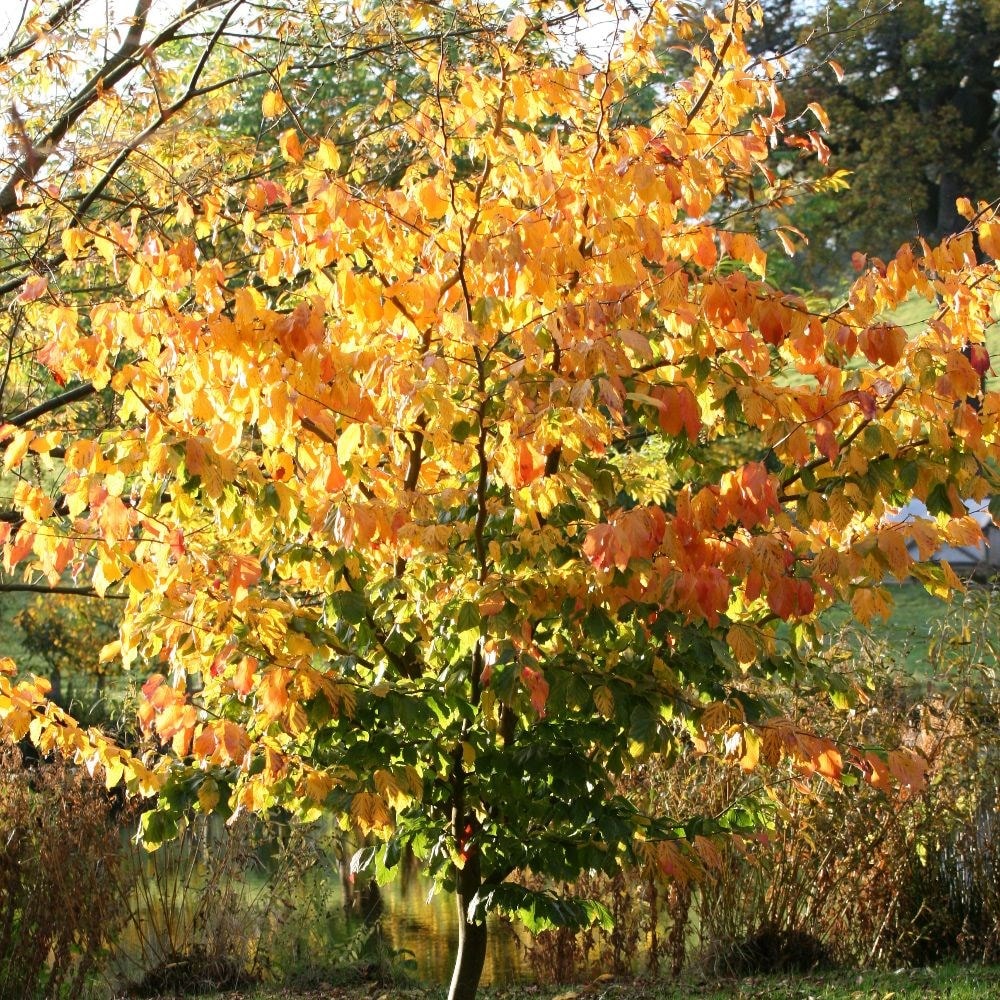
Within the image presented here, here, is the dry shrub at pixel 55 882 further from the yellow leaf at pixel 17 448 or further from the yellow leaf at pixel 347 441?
the yellow leaf at pixel 347 441

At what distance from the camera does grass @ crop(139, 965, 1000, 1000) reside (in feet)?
17.7

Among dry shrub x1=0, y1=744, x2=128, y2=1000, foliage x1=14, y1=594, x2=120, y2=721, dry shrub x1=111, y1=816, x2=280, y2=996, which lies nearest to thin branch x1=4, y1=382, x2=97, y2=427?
dry shrub x1=0, y1=744, x2=128, y2=1000

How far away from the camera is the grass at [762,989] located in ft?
17.7

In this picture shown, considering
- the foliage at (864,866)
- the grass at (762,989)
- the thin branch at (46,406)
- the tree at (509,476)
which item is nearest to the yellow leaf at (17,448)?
the tree at (509,476)

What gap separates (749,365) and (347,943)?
4.59 metres

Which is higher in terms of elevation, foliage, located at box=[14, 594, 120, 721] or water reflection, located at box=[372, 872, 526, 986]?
foliage, located at box=[14, 594, 120, 721]

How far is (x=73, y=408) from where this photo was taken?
724cm

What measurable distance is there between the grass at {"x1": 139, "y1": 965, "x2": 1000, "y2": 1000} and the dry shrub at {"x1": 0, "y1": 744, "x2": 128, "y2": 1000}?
745 millimetres

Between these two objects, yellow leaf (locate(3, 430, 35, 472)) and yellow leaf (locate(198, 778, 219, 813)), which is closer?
yellow leaf (locate(3, 430, 35, 472))

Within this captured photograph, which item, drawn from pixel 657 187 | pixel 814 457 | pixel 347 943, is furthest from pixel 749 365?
pixel 347 943

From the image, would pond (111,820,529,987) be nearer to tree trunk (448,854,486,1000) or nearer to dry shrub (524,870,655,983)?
dry shrub (524,870,655,983)

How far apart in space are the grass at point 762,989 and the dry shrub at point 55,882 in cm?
75

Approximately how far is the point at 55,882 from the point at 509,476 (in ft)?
13.0

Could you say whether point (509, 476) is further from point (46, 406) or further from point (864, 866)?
point (864, 866)
